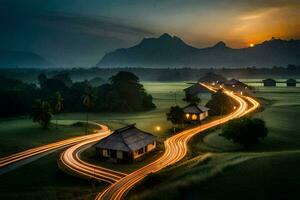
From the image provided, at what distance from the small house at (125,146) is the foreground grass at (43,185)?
986 cm

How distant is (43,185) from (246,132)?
3880cm

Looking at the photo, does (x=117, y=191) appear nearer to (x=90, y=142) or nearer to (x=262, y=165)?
(x=262, y=165)

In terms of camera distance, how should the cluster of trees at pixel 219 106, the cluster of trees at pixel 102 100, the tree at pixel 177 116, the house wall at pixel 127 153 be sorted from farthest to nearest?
the cluster of trees at pixel 102 100, the cluster of trees at pixel 219 106, the tree at pixel 177 116, the house wall at pixel 127 153

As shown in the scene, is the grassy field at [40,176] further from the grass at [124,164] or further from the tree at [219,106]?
the tree at [219,106]

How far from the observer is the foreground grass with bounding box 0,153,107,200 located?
151 feet

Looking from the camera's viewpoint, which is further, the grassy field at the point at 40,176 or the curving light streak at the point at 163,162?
the grassy field at the point at 40,176

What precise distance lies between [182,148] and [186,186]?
31984mm

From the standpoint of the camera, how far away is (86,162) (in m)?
62.8

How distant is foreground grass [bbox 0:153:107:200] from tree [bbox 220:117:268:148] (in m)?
29.7

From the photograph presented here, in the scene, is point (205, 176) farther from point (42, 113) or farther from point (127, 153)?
point (42, 113)

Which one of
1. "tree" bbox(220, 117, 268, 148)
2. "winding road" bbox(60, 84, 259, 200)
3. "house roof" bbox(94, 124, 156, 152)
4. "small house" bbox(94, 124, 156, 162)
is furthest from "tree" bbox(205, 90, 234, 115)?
"small house" bbox(94, 124, 156, 162)

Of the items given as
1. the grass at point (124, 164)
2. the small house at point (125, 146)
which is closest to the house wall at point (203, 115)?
the grass at point (124, 164)

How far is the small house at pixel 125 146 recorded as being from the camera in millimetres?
63197

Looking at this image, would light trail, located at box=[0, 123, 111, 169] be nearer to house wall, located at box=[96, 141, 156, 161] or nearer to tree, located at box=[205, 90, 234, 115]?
house wall, located at box=[96, 141, 156, 161]
